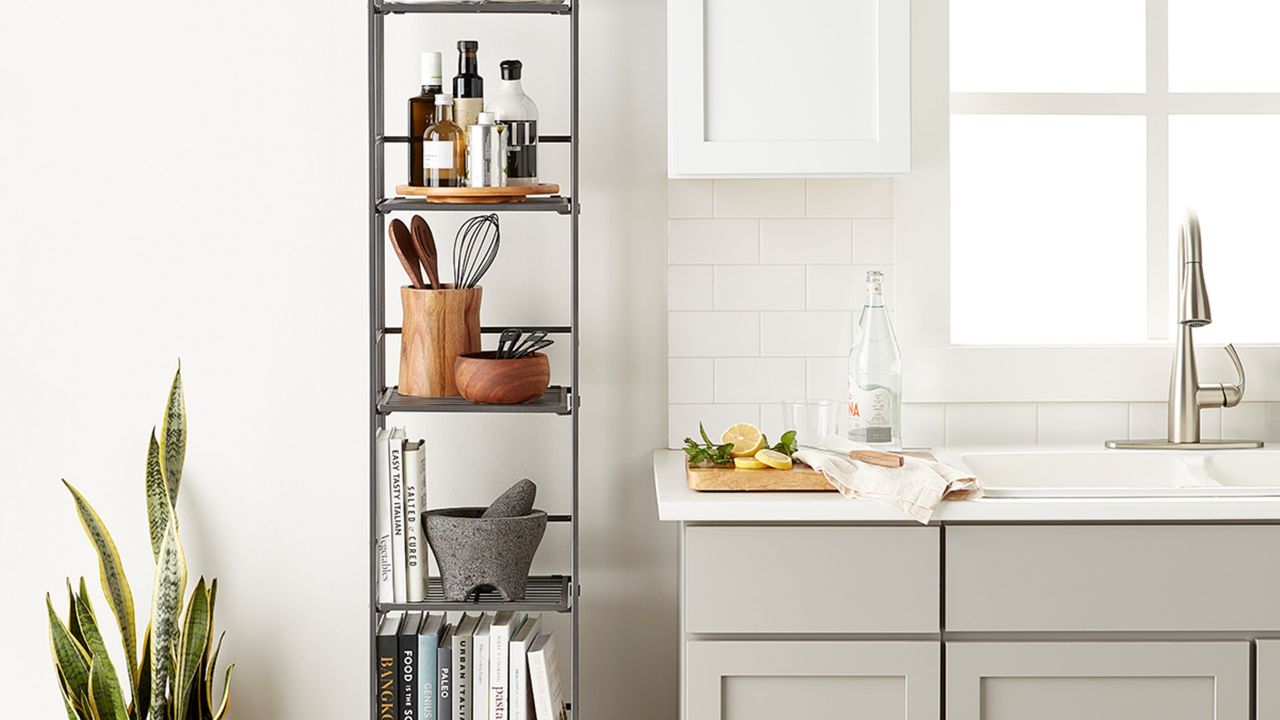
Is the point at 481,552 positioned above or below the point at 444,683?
above

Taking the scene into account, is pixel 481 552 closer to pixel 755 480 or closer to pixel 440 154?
pixel 755 480

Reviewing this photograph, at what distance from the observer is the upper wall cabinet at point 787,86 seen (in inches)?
82.9

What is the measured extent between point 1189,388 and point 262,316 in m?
1.79

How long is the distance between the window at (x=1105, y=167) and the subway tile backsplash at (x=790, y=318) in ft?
0.58

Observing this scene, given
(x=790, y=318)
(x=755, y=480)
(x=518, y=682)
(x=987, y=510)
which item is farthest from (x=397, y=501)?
(x=987, y=510)

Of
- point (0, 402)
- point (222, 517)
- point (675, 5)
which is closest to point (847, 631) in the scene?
point (675, 5)

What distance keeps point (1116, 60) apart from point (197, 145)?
1.85m

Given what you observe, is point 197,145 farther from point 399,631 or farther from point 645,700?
point 645,700

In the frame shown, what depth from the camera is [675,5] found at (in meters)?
2.10

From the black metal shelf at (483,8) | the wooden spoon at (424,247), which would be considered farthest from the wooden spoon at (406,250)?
the black metal shelf at (483,8)

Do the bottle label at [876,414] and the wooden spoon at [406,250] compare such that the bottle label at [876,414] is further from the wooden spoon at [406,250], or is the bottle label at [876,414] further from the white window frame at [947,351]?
the wooden spoon at [406,250]

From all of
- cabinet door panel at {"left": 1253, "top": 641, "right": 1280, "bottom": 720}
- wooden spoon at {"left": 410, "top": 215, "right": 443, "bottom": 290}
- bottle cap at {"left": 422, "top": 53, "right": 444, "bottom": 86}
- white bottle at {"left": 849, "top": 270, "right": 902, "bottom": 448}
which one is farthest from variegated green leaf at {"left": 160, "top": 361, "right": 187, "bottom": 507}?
cabinet door panel at {"left": 1253, "top": 641, "right": 1280, "bottom": 720}

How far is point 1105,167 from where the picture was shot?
2.50 m

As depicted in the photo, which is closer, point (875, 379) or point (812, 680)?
point (812, 680)
